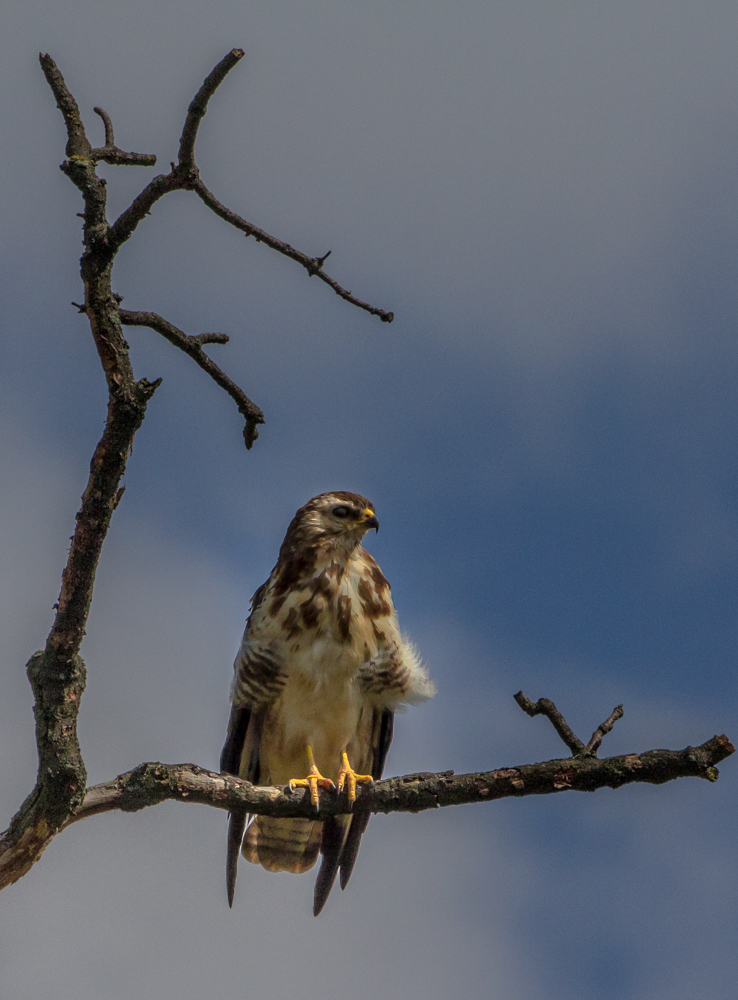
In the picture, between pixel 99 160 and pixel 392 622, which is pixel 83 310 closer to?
pixel 99 160

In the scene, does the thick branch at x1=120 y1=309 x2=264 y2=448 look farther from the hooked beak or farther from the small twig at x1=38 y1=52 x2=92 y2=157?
the hooked beak

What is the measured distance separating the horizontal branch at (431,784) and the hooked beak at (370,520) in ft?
9.74

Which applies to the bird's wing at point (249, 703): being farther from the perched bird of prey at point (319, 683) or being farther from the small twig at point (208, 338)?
the small twig at point (208, 338)

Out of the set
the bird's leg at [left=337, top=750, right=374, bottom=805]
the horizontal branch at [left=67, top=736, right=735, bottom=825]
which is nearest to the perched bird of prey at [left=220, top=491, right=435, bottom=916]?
the bird's leg at [left=337, top=750, right=374, bottom=805]

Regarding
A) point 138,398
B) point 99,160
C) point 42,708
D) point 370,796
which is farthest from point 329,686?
point 99,160

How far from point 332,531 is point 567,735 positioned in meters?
3.46

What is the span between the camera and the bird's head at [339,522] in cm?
838

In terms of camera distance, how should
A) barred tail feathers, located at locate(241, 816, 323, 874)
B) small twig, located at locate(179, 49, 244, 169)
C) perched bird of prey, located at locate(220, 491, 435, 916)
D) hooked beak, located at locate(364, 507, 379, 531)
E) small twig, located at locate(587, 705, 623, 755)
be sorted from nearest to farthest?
1. small twig, located at locate(179, 49, 244, 169)
2. small twig, located at locate(587, 705, 623, 755)
3. perched bird of prey, located at locate(220, 491, 435, 916)
4. barred tail feathers, located at locate(241, 816, 323, 874)
5. hooked beak, located at locate(364, 507, 379, 531)

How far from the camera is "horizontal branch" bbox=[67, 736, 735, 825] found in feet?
16.4

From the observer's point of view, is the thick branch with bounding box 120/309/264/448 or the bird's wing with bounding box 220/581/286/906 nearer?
the thick branch with bounding box 120/309/264/448

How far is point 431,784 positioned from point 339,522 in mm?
3277

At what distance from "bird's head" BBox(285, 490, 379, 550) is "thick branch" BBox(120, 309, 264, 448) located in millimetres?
3249

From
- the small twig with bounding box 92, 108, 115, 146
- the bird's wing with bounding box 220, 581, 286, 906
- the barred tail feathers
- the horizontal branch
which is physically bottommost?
the horizontal branch

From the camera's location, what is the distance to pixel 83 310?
4.68 m
